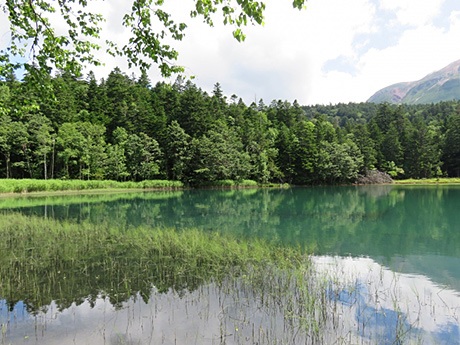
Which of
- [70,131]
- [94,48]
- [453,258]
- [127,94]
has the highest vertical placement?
[127,94]

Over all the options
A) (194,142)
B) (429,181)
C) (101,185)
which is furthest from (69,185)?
(429,181)

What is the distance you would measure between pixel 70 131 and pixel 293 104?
47639mm

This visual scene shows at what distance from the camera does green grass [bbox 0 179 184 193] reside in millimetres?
31047

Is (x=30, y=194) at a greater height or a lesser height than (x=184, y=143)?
lesser

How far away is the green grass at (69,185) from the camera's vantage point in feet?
102

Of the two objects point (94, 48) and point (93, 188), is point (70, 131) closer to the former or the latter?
point (93, 188)

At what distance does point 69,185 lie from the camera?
1415 inches

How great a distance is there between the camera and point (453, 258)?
9430 mm

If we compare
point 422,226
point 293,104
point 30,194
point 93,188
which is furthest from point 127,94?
point 422,226

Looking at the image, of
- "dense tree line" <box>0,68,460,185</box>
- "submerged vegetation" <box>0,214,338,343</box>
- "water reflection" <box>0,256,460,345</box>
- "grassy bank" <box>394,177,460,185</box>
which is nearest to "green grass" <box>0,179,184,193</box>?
"dense tree line" <box>0,68,460,185</box>

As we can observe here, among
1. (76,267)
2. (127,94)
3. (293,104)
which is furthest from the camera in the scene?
(293,104)

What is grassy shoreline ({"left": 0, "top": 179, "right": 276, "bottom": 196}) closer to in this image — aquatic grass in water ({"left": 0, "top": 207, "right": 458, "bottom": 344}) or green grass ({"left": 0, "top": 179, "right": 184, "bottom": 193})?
green grass ({"left": 0, "top": 179, "right": 184, "bottom": 193})

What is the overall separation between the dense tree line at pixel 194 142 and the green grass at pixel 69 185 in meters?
2.59

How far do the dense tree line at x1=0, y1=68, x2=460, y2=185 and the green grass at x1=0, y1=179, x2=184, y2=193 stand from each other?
8.51ft
